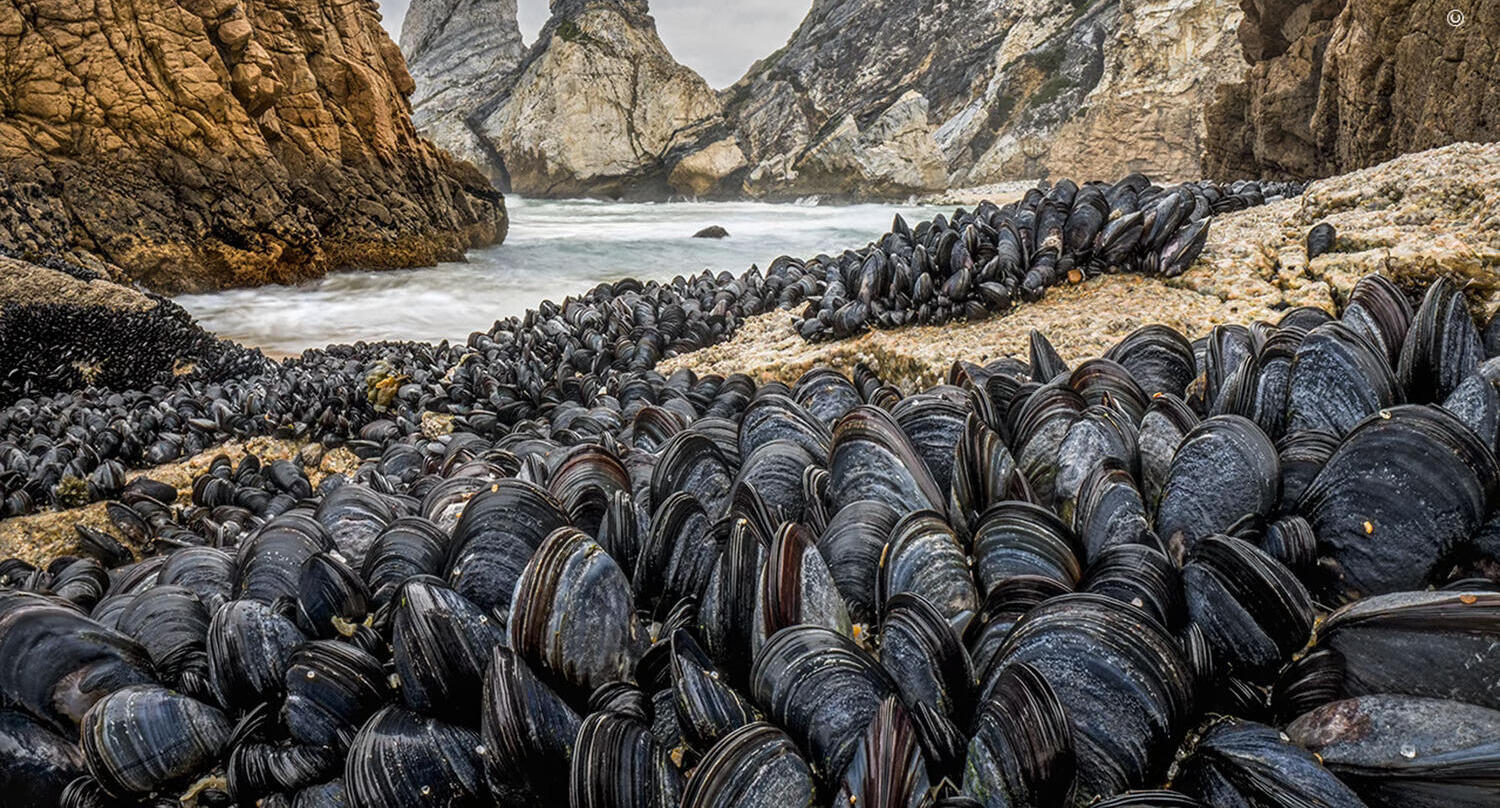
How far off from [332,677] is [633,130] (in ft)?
190

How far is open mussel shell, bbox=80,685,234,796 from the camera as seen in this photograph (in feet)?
3.83

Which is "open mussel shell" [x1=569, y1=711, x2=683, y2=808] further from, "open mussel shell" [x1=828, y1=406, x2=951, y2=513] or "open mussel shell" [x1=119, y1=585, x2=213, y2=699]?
"open mussel shell" [x1=119, y1=585, x2=213, y2=699]

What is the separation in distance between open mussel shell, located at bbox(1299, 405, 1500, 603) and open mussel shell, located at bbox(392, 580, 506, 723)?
138 cm


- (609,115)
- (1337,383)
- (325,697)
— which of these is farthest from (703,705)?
(609,115)

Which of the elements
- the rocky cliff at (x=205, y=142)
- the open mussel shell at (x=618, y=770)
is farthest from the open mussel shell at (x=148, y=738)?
the rocky cliff at (x=205, y=142)

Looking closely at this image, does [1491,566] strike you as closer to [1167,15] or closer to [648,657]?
[648,657]

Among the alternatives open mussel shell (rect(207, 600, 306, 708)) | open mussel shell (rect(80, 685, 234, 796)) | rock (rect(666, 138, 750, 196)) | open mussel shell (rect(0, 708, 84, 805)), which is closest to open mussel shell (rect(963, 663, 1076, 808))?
open mussel shell (rect(207, 600, 306, 708))

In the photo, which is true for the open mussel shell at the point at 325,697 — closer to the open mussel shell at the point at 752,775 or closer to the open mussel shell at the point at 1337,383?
the open mussel shell at the point at 752,775

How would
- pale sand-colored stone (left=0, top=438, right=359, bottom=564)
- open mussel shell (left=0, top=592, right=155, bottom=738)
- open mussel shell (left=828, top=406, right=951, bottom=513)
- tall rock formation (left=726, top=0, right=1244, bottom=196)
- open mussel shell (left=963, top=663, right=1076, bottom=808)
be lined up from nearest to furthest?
open mussel shell (left=963, top=663, right=1076, bottom=808) → open mussel shell (left=0, top=592, right=155, bottom=738) → open mussel shell (left=828, top=406, right=951, bottom=513) → pale sand-colored stone (left=0, top=438, right=359, bottom=564) → tall rock formation (left=726, top=0, right=1244, bottom=196)

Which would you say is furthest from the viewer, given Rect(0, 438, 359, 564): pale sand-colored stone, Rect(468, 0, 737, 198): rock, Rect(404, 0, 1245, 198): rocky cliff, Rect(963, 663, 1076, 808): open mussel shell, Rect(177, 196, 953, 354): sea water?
Rect(468, 0, 737, 198): rock

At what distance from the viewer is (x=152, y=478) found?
4133 mm

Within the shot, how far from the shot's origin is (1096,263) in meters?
3.53

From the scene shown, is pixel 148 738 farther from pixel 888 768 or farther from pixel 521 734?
pixel 888 768

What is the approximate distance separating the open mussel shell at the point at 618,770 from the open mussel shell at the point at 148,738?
0.72m
